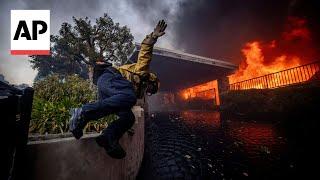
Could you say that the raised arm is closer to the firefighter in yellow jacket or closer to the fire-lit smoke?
the firefighter in yellow jacket

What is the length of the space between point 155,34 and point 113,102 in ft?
3.68

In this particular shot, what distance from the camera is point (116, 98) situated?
2.35 meters

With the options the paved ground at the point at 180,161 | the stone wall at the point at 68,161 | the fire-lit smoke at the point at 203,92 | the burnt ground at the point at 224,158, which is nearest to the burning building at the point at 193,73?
the fire-lit smoke at the point at 203,92

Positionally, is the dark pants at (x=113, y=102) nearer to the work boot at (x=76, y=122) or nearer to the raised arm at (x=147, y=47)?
the work boot at (x=76, y=122)

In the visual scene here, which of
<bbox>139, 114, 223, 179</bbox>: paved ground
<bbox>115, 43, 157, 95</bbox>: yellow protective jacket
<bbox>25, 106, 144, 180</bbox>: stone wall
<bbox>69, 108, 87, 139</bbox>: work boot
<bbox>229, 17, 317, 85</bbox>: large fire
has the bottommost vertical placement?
<bbox>139, 114, 223, 179</bbox>: paved ground

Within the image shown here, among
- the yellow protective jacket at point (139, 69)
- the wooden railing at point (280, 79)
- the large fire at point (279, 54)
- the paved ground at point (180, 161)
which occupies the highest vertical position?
the large fire at point (279, 54)

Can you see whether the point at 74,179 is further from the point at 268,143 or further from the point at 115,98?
the point at 268,143

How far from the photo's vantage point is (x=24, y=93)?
205 cm

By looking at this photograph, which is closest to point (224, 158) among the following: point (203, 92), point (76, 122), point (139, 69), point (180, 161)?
point (180, 161)

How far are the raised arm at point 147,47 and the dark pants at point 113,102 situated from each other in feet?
1.22

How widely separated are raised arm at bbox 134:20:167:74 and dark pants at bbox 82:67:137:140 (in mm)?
373

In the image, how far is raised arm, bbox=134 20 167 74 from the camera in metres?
2.74

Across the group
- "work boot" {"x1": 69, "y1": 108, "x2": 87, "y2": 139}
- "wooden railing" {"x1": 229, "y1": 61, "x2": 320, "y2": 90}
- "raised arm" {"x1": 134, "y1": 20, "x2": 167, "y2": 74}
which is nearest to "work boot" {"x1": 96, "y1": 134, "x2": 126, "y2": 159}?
"work boot" {"x1": 69, "y1": 108, "x2": 87, "y2": 139}

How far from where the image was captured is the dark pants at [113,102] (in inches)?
92.2
